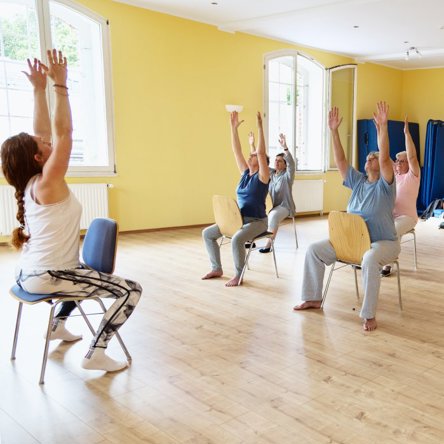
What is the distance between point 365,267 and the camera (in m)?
3.18

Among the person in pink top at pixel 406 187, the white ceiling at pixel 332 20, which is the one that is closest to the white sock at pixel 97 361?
the person in pink top at pixel 406 187

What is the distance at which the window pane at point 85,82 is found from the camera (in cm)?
634

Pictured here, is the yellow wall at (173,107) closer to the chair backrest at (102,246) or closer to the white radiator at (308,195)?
the white radiator at (308,195)

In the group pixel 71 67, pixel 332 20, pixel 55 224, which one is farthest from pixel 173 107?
pixel 55 224

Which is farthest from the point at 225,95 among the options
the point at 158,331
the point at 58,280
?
the point at 58,280

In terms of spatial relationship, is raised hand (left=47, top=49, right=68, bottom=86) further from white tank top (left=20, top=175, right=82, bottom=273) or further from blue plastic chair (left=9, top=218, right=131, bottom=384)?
blue plastic chair (left=9, top=218, right=131, bottom=384)

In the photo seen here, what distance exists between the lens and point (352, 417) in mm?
2072

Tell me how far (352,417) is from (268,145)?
7169 mm

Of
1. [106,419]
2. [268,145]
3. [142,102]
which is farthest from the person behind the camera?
[268,145]

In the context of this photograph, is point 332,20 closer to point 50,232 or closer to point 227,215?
point 227,215

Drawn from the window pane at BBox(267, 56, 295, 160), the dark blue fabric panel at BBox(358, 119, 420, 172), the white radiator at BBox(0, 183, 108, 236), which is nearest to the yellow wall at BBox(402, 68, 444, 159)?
the dark blue fabric panel at BBox(358, 119, 420, 172)

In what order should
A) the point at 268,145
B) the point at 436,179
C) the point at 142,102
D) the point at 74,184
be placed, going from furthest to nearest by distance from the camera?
1. the point at 436,179
2. the point at 268,145
3. the point at 142,102
4. the point at 74,184

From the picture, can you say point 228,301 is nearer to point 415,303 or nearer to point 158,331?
point 158,331

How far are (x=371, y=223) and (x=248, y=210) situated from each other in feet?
4.24
